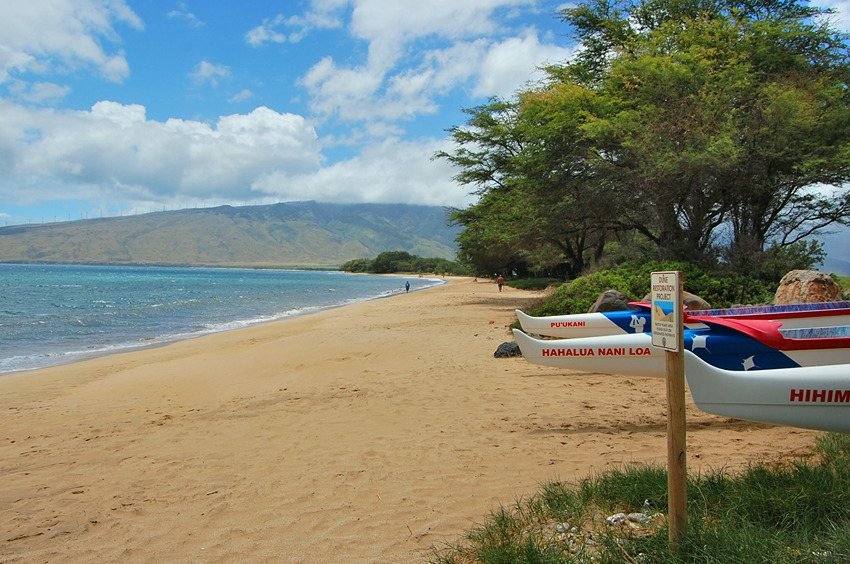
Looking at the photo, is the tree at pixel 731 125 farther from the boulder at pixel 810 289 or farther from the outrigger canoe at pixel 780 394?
the outrigger canoe at pixel 780 394

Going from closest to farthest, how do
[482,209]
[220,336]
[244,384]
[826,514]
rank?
1. [826,514]
2. [244,384]
3. [220,336]
4. [482,209]

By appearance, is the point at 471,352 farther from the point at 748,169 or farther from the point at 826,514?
the point at 748,169

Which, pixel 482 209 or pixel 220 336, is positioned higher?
pixel 482 209

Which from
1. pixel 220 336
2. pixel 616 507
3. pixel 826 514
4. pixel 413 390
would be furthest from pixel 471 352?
pixel 220 336

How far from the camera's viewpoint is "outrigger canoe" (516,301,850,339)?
6.59m

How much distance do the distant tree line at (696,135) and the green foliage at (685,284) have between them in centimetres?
88

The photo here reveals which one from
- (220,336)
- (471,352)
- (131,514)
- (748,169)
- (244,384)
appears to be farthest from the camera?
(220,336)

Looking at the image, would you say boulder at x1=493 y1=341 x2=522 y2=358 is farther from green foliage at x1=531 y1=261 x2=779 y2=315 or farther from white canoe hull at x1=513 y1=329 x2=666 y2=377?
white canoe hull at x1=513 y1=329 x2=666 y2=377

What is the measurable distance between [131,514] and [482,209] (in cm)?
2571

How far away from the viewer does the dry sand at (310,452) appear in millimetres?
4117

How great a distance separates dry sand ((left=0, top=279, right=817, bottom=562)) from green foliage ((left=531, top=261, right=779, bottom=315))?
173 inches

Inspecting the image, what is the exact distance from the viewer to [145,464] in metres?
5.71

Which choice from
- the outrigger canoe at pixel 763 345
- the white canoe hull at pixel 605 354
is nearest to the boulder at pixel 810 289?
the outrigger canoe at pixel 763 345

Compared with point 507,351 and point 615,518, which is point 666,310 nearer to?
point 615,518
